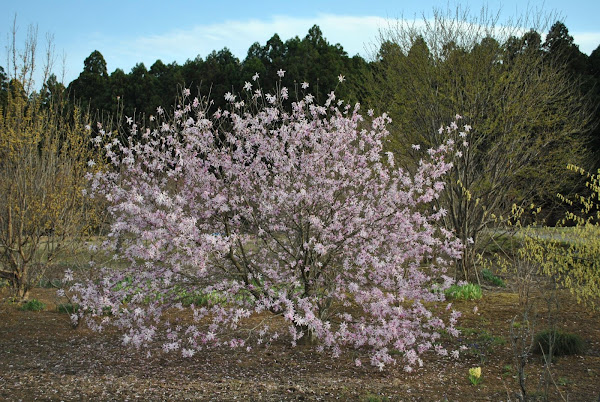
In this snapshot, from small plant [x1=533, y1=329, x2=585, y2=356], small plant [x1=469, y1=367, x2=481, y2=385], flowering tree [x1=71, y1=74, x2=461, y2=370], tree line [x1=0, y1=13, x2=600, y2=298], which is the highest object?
tree line [x1=0, y1=13, x2=600, y2=298]

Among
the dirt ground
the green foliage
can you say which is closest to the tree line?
the green foliage

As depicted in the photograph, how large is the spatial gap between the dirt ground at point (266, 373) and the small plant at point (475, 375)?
7 centimetres

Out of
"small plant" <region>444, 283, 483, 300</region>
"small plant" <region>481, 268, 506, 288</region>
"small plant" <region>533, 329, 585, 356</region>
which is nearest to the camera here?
"small plant" <region>533, 329, 585, 356</region>

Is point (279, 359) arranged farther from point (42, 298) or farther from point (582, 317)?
point (42, 298)

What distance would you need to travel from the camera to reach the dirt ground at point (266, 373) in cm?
543

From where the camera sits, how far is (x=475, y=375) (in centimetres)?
555

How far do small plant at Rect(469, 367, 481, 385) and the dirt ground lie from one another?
2.9 inches

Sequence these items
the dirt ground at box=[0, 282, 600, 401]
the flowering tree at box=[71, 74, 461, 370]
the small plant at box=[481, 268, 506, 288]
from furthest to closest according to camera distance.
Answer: the small plant at box=[481, 268, 506, 288] → the flowering tree at box=[71, 74, 461, 370] → the dirt ground at box=[0, 282, 600, 401]

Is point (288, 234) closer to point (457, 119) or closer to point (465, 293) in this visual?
point (465, 293)

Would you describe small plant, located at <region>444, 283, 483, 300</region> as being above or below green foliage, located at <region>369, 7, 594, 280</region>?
below

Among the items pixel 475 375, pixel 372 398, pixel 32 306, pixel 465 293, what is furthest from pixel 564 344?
pixel 32 306

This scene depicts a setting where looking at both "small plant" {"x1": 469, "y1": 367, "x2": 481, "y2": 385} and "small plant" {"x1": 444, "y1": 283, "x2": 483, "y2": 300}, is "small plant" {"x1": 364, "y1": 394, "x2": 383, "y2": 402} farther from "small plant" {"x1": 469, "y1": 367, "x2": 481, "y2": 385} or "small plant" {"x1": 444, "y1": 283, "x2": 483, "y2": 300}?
"small plant" {"x1": 444, "y1": 283, "x2": 483, "y2": 300}

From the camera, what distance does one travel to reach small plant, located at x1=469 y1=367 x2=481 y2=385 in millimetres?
5520

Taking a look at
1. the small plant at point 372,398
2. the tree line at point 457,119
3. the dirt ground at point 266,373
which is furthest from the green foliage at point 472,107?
the small plant at point 372,398
